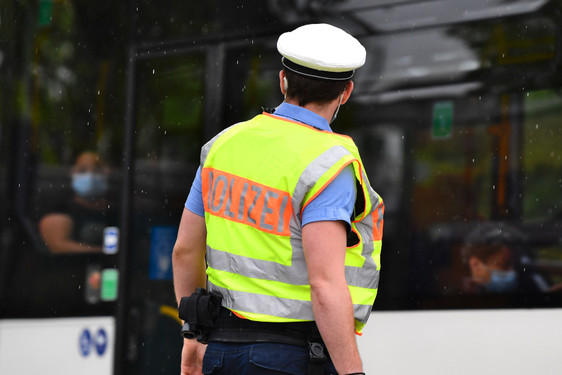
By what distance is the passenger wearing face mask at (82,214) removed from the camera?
4.72 metres

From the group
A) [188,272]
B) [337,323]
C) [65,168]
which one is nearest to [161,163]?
[65,168]

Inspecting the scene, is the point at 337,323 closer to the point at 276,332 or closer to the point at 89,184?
the point at 276,332

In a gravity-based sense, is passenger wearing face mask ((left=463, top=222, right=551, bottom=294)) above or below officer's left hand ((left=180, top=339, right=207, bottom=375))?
above

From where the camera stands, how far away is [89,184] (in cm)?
478

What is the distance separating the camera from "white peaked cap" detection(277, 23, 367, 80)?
88.0 inches

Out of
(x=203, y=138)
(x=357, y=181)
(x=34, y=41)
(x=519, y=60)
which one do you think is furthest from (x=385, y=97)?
(x=34, y=41)

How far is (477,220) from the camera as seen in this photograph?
362 cm

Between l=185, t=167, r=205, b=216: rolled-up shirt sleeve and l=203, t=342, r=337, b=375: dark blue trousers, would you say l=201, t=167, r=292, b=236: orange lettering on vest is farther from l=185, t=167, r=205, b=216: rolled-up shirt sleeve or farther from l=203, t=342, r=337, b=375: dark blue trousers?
l=203, t=342, r=337, b=375: dark blue trousers

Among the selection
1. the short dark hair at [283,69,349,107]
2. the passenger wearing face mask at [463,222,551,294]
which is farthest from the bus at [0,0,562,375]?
the short dark hair at [283,69,349,107]

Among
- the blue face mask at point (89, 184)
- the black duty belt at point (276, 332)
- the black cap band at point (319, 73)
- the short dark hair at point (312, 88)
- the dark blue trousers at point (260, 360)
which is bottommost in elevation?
the dark blue trousers at point (260, 360)

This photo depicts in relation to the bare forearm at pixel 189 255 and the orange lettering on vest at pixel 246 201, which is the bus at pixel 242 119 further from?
the orange lettering on vest at pixel 246 201

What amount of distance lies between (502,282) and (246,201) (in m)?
1.64

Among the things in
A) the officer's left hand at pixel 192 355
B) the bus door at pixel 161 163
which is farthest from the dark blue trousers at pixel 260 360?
the bus door at pixel 161 163

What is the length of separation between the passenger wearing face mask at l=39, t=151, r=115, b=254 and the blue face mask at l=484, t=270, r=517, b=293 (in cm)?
195
